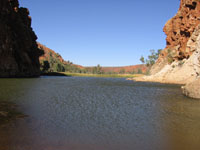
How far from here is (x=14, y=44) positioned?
269 feet

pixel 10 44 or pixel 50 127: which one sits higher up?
pixel 10 44

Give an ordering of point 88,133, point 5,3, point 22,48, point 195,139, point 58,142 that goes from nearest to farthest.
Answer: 1. point 58,142
2. point 195,139
3. point 88,133
4. point 5,3
5. point 22,48

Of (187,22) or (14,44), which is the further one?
(14,44)

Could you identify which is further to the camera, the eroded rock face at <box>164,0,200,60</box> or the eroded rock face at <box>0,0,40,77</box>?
the eroded rock face at <box>0,0,40,77</box>

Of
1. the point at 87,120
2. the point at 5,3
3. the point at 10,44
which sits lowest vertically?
the point at 87,120

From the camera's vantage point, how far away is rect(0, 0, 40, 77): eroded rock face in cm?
7056

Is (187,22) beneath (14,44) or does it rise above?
above

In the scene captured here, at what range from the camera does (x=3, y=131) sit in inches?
390

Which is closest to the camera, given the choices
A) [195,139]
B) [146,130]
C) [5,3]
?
[195,139]

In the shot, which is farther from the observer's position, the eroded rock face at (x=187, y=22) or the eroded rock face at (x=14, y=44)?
the eroded rock face at (x=14, y=44)

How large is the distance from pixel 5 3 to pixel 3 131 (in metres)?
77.6

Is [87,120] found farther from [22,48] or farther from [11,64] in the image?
[22,48]

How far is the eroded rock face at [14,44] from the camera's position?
70.6 m

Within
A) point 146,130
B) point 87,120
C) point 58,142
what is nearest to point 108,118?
point 87,120
